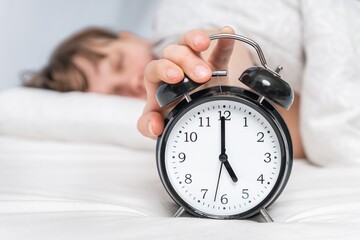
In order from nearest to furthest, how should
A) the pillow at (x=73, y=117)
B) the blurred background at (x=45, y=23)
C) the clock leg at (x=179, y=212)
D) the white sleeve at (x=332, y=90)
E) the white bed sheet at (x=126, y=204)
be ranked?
the white bed sheet at (x=126, y=204), the clock leg at (x=179, y=212), the white sleeve at (x=332, y=90), the pillow at (x=73, y=117), the blurred background at (x=45, y=23)

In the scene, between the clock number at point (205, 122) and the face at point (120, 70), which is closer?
the clock number at point (205, 122)

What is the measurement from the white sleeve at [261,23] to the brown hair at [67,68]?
0.35 meters

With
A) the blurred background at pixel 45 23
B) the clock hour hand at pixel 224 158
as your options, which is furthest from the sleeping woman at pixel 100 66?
the clock hour hand at pixel 224 158

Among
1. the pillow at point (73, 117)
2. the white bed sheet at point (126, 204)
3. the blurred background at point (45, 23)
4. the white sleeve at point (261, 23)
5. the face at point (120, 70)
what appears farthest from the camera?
the blurred background at point (45, 23)

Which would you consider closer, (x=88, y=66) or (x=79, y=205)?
(x=79, y=205)

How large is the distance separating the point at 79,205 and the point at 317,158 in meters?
0.62

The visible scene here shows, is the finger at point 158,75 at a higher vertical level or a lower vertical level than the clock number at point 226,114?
higher

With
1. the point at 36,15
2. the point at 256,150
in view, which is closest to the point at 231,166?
the point at 256,150

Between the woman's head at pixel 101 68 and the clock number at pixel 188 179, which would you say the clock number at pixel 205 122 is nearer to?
the clock number at pixel 188 179

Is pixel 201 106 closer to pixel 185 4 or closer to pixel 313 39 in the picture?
pixel 313 39

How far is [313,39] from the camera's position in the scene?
1.38m

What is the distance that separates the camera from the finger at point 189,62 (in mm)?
790

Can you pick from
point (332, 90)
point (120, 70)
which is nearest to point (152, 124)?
point (332, 90)

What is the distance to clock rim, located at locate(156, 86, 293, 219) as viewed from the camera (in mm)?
799
